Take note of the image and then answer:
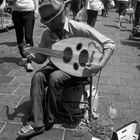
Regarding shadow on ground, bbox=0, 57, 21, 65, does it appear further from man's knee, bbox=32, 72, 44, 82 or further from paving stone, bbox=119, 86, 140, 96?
man's knee, bbox=32, 72, 44, 82

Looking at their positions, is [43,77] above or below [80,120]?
above

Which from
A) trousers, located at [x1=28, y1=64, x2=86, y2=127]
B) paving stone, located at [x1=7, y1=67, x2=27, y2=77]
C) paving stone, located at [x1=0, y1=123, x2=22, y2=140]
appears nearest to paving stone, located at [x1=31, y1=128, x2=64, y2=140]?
trousers, located at [x1=28, y1=64, x2=86, y2=127]

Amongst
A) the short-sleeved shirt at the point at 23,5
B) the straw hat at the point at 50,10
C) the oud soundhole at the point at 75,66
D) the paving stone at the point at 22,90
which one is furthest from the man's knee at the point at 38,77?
the short-sleeved shirt at the point at 23,5

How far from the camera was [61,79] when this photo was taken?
317cm

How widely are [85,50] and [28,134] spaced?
112cm

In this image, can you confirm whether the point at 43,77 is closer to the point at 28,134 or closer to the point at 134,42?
the point at 28,134

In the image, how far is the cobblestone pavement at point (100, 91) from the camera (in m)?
3.40

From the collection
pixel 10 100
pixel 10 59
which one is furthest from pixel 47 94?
pixel 10 59

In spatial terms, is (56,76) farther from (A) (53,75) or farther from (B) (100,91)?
(B) (100,91)

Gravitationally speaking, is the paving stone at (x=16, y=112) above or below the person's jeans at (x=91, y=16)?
below

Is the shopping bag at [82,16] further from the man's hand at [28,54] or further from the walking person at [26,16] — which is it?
the man's hand at [28,54]

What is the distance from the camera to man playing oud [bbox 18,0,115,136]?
3.12 metres

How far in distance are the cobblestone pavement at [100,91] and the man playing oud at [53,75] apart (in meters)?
0.19

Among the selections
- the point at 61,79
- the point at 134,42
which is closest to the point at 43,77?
the point at 61,79
